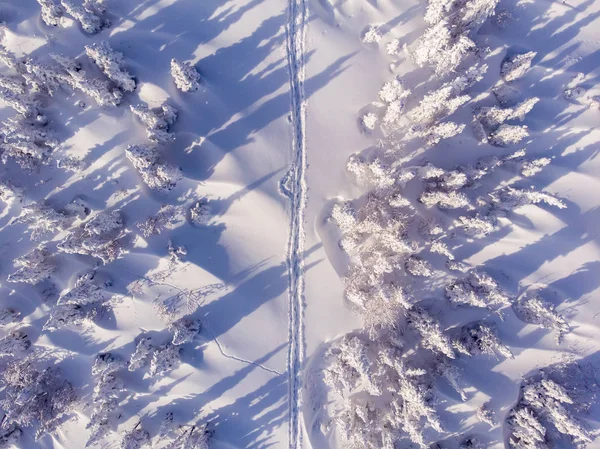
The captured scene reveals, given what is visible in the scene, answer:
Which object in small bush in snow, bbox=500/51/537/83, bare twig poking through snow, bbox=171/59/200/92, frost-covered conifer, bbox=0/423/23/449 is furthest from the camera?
frost-covered conifer, bbox=0/423/23/449

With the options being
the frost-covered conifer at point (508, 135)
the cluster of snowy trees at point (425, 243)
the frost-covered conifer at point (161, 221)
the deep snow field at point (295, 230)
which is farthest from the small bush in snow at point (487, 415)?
the frost-covered conifer at point (161, 221)

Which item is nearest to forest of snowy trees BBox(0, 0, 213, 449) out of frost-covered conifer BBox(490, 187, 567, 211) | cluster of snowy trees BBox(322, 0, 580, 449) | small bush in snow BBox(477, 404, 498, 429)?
cluster of snowy trees BBox(322, 0, 580, 449)

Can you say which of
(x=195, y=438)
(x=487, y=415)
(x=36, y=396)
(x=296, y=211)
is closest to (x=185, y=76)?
(x=296, y=211)

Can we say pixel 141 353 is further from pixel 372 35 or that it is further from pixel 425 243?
pixel 372 35

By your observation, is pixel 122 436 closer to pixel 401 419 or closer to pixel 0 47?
pixel 401 419

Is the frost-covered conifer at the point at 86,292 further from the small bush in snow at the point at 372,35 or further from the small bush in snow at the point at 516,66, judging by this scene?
the small bush in snow at the point at 516,66

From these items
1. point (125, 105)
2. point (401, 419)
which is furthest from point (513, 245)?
point (125, 105)

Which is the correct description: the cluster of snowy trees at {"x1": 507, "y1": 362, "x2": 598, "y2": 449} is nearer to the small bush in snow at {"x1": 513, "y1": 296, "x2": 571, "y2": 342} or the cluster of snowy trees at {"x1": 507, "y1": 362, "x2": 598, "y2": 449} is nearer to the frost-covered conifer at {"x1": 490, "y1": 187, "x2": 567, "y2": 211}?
the small bush in snow at {"x1": 513, "y1": 296, "x2": 571, "y2": 342}

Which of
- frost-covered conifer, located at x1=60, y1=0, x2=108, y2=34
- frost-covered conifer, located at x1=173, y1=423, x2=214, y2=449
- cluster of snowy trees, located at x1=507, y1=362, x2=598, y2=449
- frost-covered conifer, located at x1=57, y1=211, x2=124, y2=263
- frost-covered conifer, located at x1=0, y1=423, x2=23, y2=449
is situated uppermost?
frost-covered conifer, located at x1=60, y1=0, x2=108, y2=34
